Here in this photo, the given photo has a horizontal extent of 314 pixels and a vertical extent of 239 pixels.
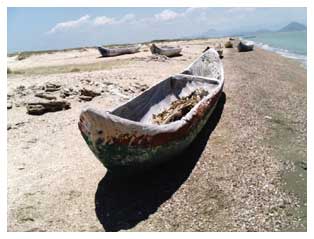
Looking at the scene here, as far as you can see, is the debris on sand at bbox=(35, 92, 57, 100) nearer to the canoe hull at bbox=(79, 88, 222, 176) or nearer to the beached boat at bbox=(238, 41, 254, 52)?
the canoe hull at bbox=(79, 88, 222, 176)

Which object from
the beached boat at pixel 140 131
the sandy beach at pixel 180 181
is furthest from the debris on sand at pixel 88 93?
the beached boat at pixel 140 131

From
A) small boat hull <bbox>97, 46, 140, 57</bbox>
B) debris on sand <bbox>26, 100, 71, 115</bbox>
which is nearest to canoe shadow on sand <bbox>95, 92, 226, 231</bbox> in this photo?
debris on sand <bbox>26, 100, 71, 115</bbox>

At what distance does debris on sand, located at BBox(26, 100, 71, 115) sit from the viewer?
12555 mm

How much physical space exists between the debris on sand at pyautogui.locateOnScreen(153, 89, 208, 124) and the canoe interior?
271 mm

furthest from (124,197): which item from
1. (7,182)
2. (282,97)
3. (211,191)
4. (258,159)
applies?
(282,97)

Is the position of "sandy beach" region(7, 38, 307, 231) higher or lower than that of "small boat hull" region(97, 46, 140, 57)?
lower

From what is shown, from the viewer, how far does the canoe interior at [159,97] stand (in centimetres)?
883

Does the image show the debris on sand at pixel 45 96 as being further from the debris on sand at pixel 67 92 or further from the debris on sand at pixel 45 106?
the debris on sand at pixel 45 106

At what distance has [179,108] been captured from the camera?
9.80 meters

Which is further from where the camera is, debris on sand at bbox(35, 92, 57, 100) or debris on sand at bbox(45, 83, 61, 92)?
debris on sand at bbox(45, 83, 61, 92)

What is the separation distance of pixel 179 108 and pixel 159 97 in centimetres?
119

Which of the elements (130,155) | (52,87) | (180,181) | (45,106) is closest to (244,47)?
(52,87)

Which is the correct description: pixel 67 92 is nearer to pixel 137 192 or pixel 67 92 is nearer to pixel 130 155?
pixel 137 192

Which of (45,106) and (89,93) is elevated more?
(89,93)
